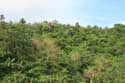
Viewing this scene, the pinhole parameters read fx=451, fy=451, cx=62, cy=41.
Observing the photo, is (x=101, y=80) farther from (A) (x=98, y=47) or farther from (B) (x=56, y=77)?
(A) (x=98, y=47)

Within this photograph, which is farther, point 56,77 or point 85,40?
point 85,40

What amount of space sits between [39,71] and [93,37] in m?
9.73

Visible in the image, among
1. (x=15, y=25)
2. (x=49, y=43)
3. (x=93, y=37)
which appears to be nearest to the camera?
(x=49, y=43)

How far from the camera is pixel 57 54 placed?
28.3m

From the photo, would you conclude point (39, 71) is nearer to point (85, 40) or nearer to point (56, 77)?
point (56, 77)

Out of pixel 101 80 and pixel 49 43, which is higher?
pixel 49 43

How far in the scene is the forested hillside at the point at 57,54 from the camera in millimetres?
24859

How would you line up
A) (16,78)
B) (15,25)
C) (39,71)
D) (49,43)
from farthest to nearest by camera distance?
(15,25) < (49,43) < (39,71) < (16,78)

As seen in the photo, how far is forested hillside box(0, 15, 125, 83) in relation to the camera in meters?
24.9

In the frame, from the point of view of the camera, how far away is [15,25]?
1254 inches

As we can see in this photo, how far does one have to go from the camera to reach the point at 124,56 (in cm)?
3069

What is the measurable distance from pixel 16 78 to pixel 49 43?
6.28m

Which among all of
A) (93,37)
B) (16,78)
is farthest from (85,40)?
(16,78)

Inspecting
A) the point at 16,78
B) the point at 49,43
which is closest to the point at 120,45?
the point at 49,43
